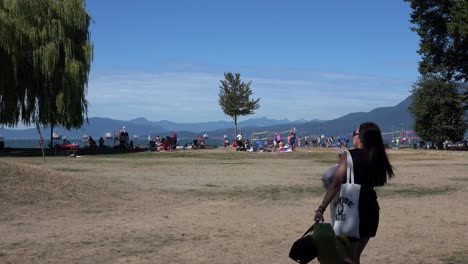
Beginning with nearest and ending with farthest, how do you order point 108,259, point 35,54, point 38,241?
point 108,259
point 38,241
point 35,54

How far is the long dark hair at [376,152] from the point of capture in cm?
455

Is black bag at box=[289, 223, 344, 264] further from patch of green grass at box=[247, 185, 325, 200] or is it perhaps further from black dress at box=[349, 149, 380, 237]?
patch of green grass at box=[247, 185, 325, 200]

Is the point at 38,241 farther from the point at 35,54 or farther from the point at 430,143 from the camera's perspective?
the point at 430,143

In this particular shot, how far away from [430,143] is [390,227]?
47036 millimetres

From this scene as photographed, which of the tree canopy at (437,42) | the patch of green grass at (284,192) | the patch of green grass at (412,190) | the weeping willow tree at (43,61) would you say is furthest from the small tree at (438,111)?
the patch of green grass at (284,192)

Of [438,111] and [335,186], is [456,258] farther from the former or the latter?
[438,111]

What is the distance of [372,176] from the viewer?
4516 millimetres

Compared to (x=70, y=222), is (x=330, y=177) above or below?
above

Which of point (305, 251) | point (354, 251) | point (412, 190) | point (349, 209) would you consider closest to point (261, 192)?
point (412, 190)

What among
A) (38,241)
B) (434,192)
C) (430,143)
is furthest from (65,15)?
(430,143)

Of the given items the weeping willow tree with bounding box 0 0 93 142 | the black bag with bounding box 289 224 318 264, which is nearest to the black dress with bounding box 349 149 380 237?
the black bag with bounding box 289 224 318 264

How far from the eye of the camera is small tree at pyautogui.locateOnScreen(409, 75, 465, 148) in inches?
1944

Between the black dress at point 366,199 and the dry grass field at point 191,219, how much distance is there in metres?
2.61

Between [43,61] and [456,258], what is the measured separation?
27942mm
